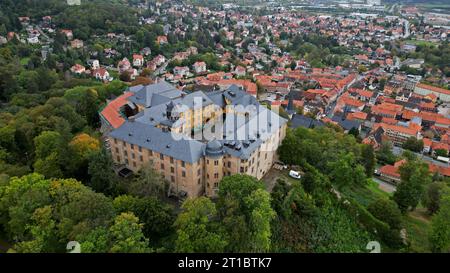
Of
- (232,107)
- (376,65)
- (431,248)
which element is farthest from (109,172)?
(376,65)

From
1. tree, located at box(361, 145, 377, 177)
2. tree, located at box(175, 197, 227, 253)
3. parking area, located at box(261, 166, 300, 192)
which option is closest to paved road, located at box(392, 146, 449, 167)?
tree, located at box(361, 145, 377, 177)

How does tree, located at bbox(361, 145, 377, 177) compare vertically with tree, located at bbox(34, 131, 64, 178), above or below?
below

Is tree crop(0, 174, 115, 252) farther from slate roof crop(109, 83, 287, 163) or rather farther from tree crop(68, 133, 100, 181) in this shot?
slate roof crop(109, 83, 287, 163)

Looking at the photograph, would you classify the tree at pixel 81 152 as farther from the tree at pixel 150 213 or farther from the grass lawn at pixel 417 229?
the grass lawn at pixel 417 229

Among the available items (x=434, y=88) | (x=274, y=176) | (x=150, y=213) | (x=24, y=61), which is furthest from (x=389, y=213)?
(x=24, y=61)

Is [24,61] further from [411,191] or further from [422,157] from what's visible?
[422,157]

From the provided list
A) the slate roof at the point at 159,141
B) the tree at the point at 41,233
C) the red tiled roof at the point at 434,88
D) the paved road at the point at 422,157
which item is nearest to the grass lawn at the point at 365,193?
the slate roof at the point at 159,141
